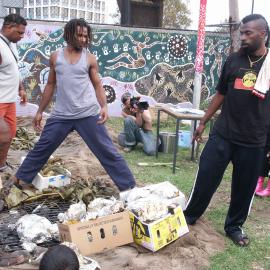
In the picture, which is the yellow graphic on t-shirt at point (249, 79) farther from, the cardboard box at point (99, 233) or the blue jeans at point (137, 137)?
the blue jeans at point (137, 137)

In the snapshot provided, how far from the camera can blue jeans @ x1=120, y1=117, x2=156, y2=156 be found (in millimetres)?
7770

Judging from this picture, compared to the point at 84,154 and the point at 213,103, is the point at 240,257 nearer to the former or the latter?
the point at 213,103

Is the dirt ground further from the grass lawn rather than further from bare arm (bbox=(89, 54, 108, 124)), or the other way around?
bare arm (bbox=(89, 54, 108, 124))

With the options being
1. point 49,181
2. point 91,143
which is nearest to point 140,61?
point 49,181

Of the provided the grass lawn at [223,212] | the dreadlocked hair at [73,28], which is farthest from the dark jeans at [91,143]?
the grass lawn at [223,212]

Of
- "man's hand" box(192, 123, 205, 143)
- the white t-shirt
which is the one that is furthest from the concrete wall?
"man's hand" box(192, 123, 205, 143)

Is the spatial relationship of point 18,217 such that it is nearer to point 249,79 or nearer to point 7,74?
point 7,74

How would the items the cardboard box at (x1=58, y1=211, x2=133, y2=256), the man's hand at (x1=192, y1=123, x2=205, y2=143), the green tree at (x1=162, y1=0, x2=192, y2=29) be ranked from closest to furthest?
1. the cardboard box at (x1=58, y1=211, x2=133, y2=256)
2. the man's hand at (x1=192, y1=123, x2=205, y2=143)
3. the green tree at (x1=162, y1=0, x2=192, y2=29)

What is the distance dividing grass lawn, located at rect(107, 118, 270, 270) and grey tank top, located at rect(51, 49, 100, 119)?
1.77m

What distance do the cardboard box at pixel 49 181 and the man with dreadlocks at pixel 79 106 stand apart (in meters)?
0.28

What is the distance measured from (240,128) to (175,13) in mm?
35063

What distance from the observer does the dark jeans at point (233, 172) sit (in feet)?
12.9

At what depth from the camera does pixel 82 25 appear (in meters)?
4.52

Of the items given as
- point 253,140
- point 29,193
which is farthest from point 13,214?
point 253,140
